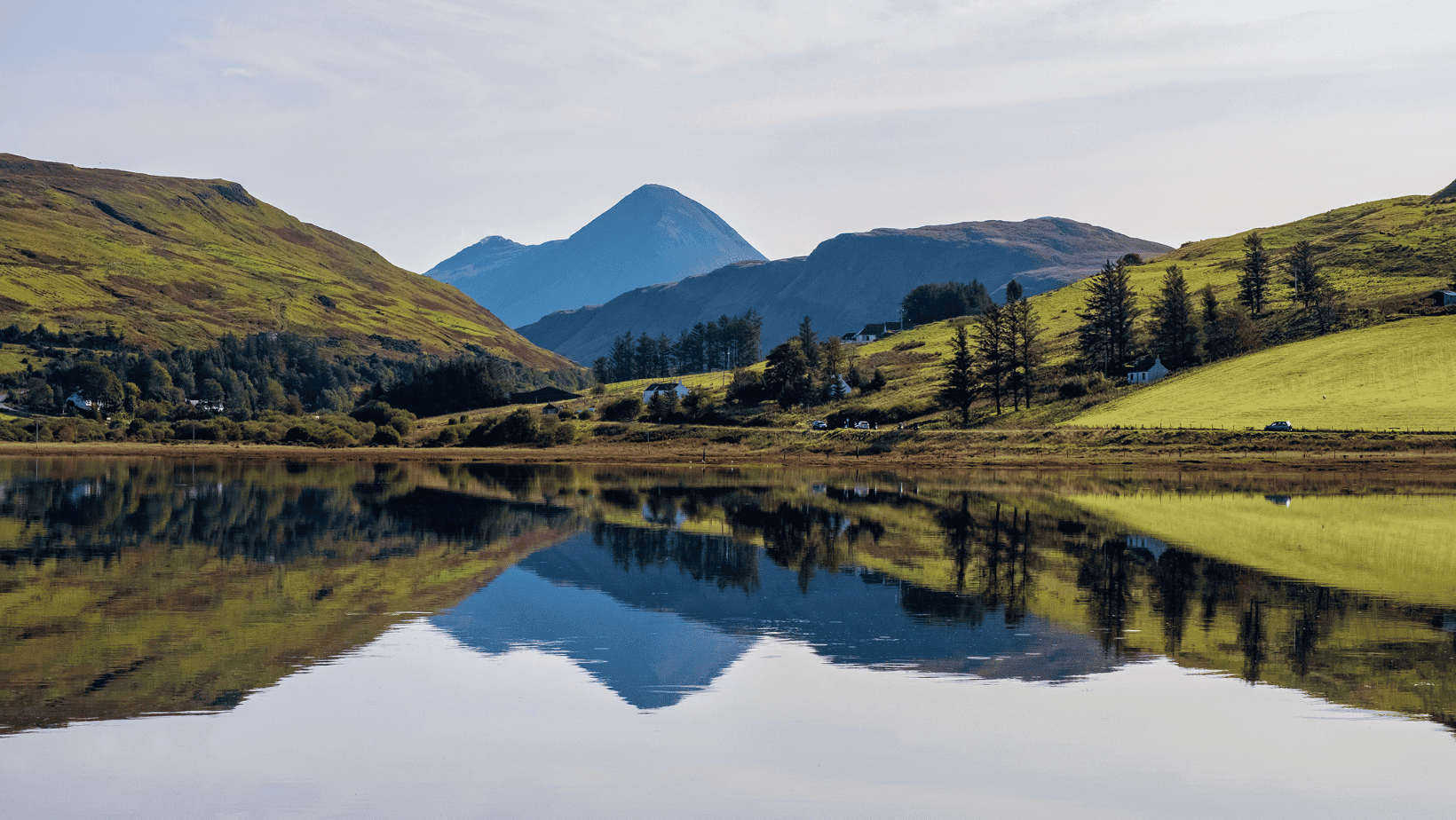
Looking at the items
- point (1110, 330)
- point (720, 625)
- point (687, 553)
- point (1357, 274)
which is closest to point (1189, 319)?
point (1110, 330)

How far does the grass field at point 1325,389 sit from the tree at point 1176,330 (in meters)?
6.60

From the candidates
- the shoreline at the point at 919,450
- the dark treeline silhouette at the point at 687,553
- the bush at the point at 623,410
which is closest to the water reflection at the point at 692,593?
the dark treeline silhouette at the point at 687,553

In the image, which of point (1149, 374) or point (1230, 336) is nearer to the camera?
point (1149, 374)

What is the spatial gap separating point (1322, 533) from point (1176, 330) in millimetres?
98518

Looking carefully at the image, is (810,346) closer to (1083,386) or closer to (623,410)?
(623,410)

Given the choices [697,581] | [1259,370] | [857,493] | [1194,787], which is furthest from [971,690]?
[1259,370]

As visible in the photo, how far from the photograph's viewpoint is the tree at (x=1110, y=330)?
143m

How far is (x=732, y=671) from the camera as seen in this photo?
80.4ft

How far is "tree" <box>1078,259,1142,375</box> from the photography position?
143m

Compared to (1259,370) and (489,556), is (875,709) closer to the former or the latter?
(489,556)

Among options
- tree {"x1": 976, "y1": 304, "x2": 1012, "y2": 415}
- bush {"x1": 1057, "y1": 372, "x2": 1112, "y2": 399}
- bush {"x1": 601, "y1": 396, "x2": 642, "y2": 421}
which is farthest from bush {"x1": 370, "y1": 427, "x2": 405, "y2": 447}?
bush {"x1": 1057, "y1": 372, "x2": 1112, "y2": 399}

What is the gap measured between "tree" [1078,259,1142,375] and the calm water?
307 ft

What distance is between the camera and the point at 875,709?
826 inches

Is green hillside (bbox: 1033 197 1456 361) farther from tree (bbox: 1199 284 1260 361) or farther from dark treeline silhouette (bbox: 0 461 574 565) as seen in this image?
dark treeline silhouette (bbox: 0 461 574 565)
